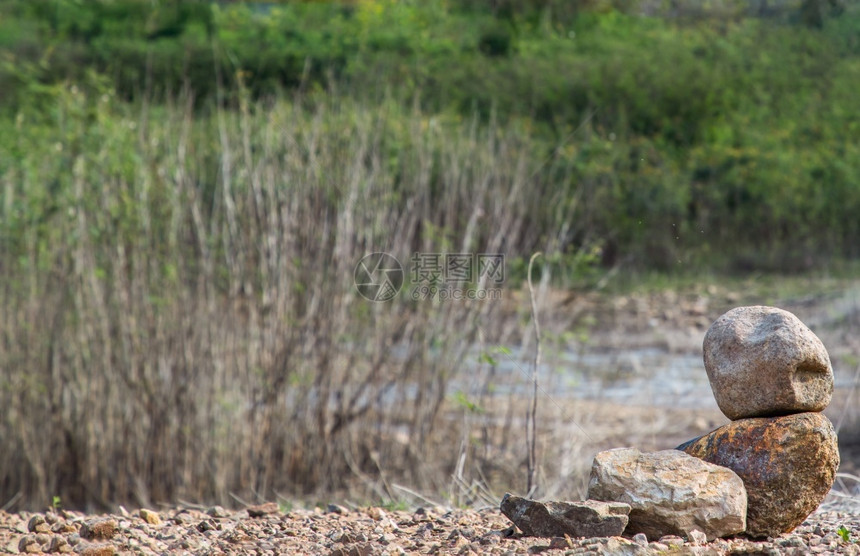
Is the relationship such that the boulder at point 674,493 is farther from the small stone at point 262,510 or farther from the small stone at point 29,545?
the small stone at point 29,545

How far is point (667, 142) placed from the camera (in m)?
8.80

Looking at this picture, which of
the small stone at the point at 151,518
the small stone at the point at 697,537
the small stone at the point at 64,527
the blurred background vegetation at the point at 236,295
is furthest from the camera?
the blurred background vegetation at the point at 236,295

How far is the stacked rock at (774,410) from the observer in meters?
1.69

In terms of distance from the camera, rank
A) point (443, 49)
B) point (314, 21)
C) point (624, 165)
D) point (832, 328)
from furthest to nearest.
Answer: point (314, 21)
point (443, 49)
point (624, 165)
point (832, 328)

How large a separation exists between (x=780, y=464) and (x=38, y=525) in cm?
168

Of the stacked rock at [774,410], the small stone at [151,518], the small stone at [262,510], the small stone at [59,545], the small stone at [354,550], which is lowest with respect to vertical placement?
the small stone at [262,510]

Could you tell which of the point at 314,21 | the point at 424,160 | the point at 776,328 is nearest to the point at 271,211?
the point at 424,160

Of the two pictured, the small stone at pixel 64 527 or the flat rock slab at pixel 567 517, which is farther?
the small stone at pixel 64 527

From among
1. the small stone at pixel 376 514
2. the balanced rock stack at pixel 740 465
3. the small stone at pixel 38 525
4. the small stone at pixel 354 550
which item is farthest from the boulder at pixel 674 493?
the small stone at pixel 38 525

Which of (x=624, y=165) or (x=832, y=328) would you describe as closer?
(x=832, y=328)

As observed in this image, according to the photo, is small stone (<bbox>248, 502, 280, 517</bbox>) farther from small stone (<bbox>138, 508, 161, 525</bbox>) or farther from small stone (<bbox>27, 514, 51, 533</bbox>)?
small stone (<bbox>27, 514, 51, 533</bbox>)

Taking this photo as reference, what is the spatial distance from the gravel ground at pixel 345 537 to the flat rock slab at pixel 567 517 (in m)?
0.03

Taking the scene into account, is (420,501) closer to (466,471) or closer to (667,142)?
(466,471)

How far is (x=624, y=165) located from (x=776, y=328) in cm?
622
